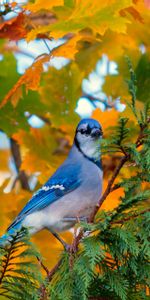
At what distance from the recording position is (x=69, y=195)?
78.6 inches

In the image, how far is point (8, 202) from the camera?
206cm

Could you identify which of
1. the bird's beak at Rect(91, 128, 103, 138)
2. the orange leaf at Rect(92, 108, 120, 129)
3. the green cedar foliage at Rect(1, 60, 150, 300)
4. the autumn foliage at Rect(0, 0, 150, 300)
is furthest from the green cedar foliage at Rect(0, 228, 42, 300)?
the orange leaf at Rect(92, 108, 120, 129)

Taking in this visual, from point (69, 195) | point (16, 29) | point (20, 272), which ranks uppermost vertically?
point (16, 29)

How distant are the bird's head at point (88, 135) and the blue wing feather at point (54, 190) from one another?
6 cm

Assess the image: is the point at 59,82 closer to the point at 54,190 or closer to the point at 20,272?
the point at 54,190

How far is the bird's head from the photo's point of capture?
1.97 m

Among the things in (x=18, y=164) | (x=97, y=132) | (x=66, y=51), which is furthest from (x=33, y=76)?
(x=18, y=164)

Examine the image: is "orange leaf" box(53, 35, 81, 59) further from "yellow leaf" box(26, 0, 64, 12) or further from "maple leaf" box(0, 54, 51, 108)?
"yellow leaf" box(26, 0, 64, 12)

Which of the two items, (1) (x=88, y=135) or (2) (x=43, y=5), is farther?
(1) (x=88, y=135)

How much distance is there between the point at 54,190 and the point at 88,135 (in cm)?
18

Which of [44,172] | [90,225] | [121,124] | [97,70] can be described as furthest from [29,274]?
[97,70]

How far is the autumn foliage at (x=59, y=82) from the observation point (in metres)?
1.70

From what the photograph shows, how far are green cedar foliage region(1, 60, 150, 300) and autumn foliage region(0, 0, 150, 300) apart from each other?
29 centimetres

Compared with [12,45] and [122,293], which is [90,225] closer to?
[122,293]
